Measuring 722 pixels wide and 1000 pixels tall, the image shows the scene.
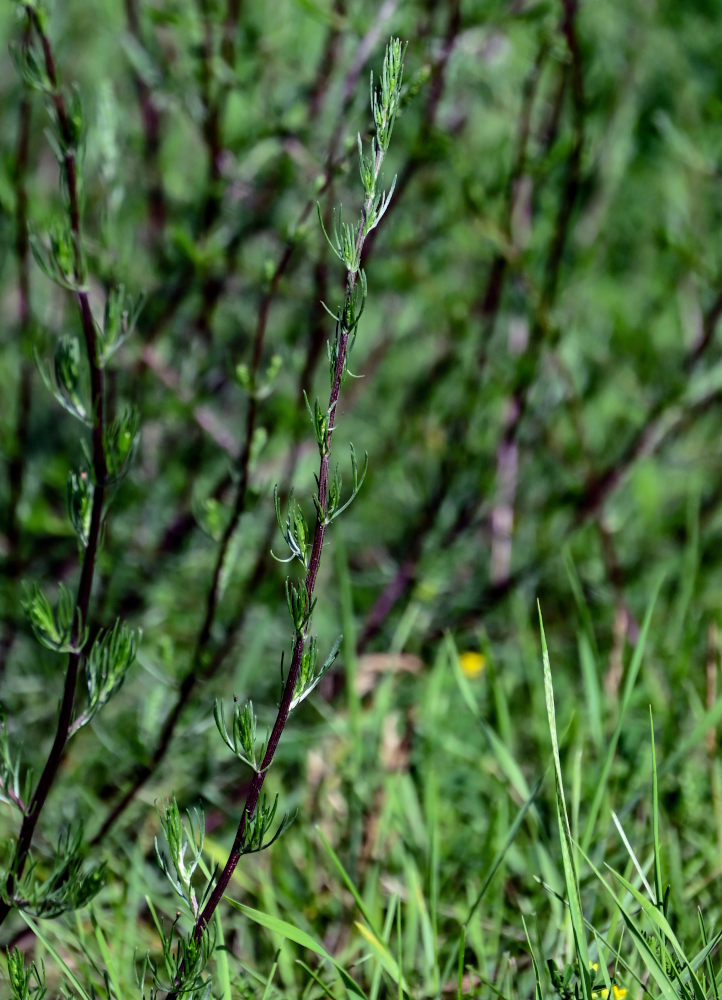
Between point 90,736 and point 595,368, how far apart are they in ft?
4.20

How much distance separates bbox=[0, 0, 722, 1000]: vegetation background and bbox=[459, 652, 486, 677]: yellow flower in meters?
0.03

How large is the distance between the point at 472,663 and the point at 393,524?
0.40 metres

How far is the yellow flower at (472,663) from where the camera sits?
74.2 inches

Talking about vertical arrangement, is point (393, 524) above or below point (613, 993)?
above

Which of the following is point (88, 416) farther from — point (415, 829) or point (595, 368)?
point (595, 368)

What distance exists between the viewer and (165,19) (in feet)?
4.61

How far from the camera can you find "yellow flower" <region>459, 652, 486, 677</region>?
189cm

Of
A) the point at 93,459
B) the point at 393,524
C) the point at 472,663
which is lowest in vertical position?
the point at 472,663

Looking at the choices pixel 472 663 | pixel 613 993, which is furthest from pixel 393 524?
pixel 613 993

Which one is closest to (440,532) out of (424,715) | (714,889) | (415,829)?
(424,715)

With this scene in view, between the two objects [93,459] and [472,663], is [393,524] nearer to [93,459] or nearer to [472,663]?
[472,663]

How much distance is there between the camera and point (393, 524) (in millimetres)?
2176

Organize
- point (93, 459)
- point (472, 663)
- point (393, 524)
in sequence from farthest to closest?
A: point (393, 524), point (472, 663), point (93, 459)

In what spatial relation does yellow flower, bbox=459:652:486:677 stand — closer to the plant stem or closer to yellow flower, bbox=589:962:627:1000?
yellow flower, bbox=589:962:627:1000
